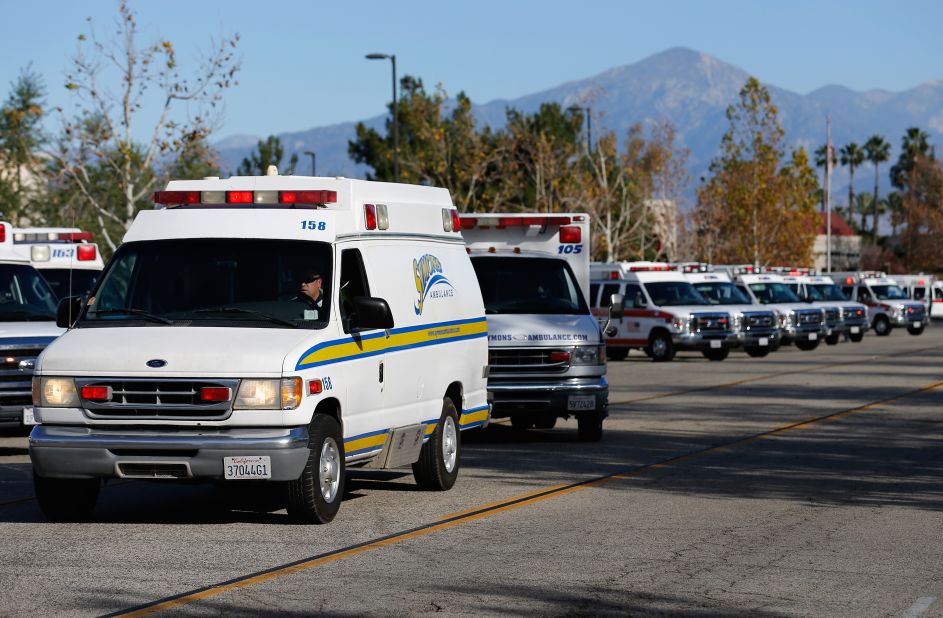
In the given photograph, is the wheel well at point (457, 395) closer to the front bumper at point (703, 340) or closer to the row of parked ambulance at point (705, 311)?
the row of parked ambulance at point (705, 311)

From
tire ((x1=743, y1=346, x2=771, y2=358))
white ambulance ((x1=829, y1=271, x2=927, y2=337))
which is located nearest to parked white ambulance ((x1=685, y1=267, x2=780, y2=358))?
tire ((x1=743, y1=346, x2=771, y2=358))

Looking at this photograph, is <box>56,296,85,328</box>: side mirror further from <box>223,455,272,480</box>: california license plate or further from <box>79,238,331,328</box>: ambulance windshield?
<box>223,455,272,480</box>: california license plate

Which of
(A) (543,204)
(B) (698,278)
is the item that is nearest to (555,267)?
(B) (698,278)

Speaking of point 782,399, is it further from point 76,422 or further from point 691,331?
point 76,422

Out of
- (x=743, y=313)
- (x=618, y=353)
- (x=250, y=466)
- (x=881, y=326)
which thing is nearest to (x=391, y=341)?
(x=250, y=466)

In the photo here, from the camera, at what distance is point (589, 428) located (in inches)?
696

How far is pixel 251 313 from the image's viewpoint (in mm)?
11281

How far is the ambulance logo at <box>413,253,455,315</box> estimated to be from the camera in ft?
42.9

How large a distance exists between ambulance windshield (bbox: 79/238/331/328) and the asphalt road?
148cm

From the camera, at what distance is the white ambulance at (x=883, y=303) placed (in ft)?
181

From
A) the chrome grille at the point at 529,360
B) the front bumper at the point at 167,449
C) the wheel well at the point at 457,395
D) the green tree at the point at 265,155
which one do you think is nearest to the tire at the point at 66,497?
the front bumper at the point at 167,449

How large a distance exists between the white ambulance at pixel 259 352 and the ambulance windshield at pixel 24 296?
5.12 m

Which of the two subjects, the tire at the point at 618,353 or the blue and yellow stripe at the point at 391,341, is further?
the tire at the point at 618,353

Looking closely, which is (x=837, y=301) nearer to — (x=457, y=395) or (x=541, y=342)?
(x=541, y=342)
